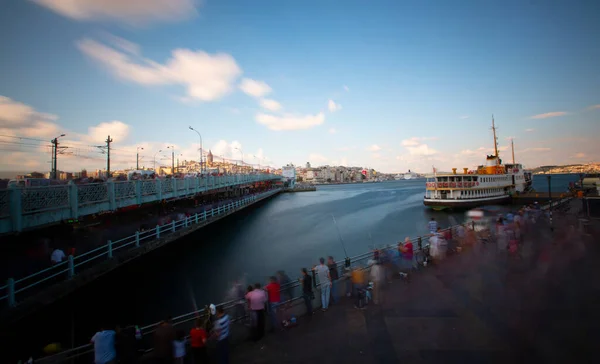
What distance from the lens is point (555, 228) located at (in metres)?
15.2

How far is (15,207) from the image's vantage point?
8.20 metres

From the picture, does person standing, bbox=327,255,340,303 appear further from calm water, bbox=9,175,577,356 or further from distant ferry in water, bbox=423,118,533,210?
distant ferry in water, bbox=423,118,533,210

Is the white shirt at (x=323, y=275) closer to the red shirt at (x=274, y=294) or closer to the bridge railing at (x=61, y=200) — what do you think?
the red shirt at (x=274, y=294)

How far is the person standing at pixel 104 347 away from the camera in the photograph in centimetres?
487

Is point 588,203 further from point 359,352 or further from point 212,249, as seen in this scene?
point 212,249

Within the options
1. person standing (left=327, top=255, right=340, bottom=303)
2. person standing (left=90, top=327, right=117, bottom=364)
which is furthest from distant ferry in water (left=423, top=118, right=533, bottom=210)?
person standing (left=90, top=327, right=117, bottom=364)

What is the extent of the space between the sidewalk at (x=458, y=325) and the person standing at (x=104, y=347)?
7.47 feet

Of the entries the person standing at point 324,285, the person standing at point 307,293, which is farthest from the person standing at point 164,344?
the person standing at point 324,285

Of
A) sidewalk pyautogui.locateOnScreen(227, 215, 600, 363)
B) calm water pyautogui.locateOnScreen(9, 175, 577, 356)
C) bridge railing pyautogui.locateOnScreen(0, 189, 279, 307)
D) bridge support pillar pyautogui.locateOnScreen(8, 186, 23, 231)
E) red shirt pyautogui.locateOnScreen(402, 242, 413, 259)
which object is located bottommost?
calm water pyautogui.locateOnScreen(9, 175, 577, 356)

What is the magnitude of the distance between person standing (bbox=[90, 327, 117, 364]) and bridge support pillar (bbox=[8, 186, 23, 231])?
613cm

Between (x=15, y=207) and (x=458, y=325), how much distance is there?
12.7 meters

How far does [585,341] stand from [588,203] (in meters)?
19.9

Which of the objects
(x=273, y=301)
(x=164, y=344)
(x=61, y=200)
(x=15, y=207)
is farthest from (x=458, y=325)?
(x=61, y=200)

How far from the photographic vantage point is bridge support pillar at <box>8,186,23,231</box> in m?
8.15
